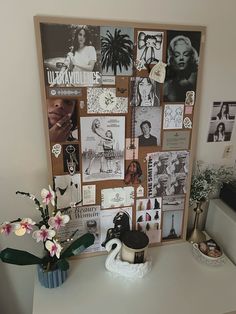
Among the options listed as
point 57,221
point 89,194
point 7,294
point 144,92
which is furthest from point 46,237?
point 144,92

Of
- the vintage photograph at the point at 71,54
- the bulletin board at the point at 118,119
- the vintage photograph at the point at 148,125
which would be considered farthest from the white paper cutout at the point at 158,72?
the vintage photograph at the point at 71,54

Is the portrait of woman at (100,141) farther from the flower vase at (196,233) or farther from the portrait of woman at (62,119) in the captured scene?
the flower vase at (196,233)

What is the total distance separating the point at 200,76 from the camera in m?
1.17

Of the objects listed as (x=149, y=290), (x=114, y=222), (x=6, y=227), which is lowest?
(x=149, y=290)

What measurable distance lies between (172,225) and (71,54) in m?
0.95

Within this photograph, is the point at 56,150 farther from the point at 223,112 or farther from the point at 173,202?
the point at 223,112

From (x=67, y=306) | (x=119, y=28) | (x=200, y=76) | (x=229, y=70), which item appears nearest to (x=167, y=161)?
(x=200, y=76)

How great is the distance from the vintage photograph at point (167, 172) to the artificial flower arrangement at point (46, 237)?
15.1 inches

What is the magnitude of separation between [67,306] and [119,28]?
1107 mm

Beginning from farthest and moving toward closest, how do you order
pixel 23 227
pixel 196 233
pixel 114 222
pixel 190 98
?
pixel 196 233 → pixel 114 222 → pixel 190 98 → pixel 23 227

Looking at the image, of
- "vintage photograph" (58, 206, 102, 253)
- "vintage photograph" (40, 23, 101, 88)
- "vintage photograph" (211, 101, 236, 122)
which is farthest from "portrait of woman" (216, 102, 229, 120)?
"vintage photograph" (58, 206, 102, 253)

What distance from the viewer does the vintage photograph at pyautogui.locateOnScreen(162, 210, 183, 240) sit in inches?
53.4

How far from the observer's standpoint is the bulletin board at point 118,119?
102cm

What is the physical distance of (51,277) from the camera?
110 centimetres
